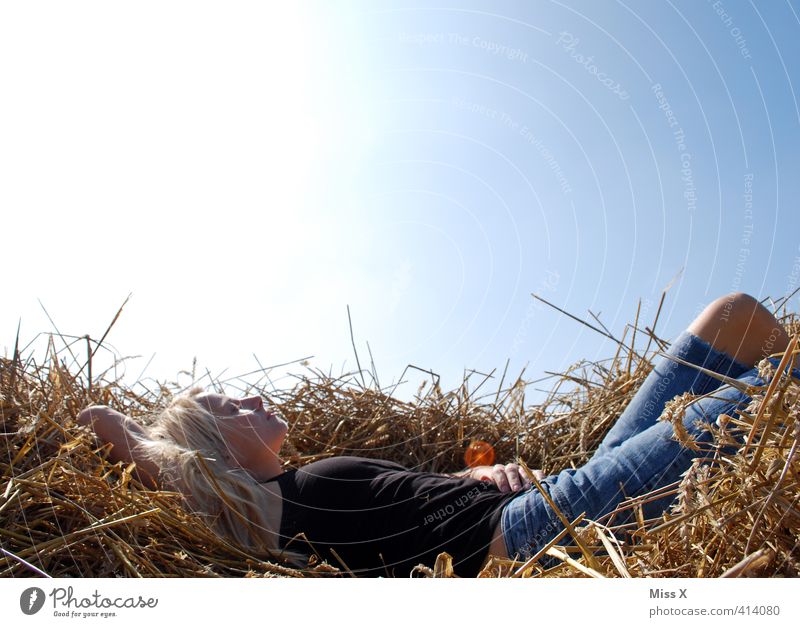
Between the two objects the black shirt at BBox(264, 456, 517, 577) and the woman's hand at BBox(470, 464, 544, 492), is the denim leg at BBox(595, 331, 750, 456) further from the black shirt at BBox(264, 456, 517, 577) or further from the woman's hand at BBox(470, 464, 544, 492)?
the black shirt at BBox(264, 456, 517, 577)

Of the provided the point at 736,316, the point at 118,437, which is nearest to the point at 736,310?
the point at 736,316

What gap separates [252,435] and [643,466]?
1255 mm

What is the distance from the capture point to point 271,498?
181cm

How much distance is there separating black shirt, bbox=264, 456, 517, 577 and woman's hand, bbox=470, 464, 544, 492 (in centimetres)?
16

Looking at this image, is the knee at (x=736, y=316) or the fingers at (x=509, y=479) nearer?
the knee at (x=736, y=316)

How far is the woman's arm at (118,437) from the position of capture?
1773 millimetres

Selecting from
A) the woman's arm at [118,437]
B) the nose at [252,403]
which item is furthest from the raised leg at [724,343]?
the woman's arm at [118,437]

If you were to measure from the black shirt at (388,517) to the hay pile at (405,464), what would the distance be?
0.15m

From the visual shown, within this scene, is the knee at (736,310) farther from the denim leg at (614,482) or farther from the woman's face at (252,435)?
the woman's face at (252,435)

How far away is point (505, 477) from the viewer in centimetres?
201

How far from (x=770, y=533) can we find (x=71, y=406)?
1911 mm
